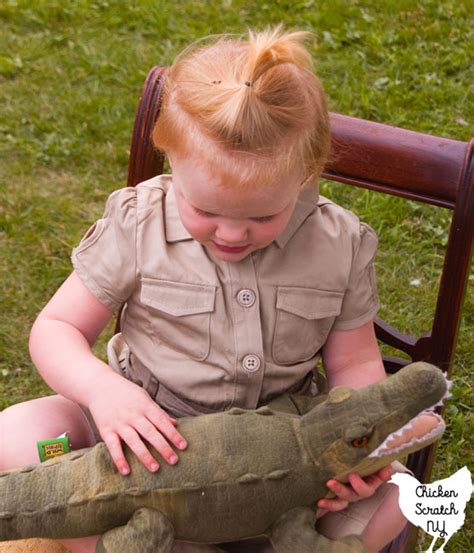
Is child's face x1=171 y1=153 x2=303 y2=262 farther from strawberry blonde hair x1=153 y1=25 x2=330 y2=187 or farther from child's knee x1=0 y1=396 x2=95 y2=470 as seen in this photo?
child's knee x1=0 y1=396 x2=95 y2=470

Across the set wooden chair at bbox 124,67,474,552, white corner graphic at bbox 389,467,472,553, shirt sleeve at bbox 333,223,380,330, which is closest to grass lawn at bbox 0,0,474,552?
wooden chair at bbox 124,67,474,552

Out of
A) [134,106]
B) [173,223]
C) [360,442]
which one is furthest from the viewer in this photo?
[134,106]

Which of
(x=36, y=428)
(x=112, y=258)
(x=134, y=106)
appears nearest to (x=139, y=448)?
(x=36, y=428)

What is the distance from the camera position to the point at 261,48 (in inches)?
58.8

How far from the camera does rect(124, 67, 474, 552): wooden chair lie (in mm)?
1693

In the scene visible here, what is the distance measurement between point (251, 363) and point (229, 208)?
0.32 meters

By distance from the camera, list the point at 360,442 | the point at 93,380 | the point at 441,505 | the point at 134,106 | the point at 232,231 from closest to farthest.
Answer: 1. the point at 441,505
2. the point at 360,442
3. the point at 232,231
4. the point at 93,380
5. the point at 134,106

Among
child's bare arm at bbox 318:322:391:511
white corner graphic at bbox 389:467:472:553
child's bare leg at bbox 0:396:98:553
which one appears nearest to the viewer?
white corner graphic at bbox 389:467:472:553

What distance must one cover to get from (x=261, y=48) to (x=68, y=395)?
661 millimetres

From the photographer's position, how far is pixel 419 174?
1719 millimetres

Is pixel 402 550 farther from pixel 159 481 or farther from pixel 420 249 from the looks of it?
pixel 420 249

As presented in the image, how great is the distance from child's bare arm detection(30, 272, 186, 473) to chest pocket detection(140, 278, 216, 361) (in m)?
0.10

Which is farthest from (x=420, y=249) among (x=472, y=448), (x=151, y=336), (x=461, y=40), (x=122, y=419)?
(x=122, y=419)

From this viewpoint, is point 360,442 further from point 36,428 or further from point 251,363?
point 36,428
